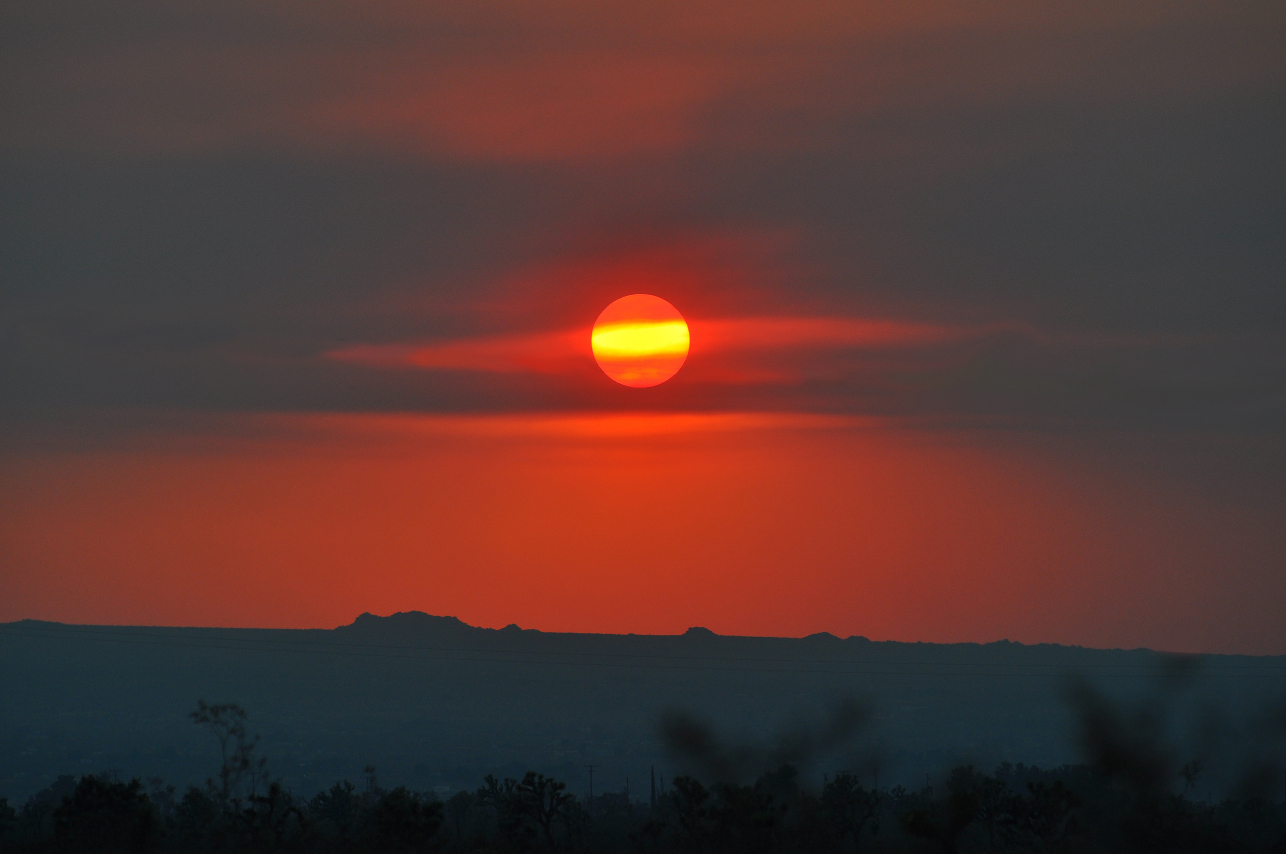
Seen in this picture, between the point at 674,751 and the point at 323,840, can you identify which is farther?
the point at 674,751

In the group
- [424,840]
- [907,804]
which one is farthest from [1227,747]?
[424,840]

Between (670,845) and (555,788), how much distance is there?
9.37 m

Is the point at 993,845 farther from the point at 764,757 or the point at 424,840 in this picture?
the point at 764,757

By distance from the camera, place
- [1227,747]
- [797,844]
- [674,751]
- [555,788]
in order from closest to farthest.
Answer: [797,844], [555,788], [674,751], [1227,747]

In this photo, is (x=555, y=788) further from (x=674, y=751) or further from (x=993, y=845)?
(x=674, y=751)

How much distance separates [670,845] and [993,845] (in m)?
19.5

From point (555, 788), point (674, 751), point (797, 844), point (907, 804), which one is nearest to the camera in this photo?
point (797, 844)

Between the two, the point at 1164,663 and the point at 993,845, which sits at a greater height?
the point at 1164,663

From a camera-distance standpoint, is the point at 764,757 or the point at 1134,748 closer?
the point at 1134,748

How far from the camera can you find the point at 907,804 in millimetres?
139625

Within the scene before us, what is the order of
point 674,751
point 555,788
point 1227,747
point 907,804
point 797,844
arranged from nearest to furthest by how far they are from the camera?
point 797,844
point 555,788
point 674,751
point 1227,747
point 907,804

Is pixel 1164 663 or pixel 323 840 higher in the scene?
pixel 1164 663

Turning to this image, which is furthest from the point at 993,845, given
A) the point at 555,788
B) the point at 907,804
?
the point at 907,804

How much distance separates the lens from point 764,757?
12094cm
